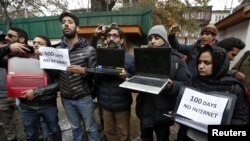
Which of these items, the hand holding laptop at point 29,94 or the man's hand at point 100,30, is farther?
the man's hand at point 100,30

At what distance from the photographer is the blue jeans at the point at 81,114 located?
3.22 meters

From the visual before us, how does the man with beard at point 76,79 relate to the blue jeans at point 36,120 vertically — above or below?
above

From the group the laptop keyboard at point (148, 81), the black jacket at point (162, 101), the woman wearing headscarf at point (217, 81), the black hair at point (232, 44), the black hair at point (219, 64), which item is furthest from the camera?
the black hair at point (232, 44)

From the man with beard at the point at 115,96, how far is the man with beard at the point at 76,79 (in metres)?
0.21

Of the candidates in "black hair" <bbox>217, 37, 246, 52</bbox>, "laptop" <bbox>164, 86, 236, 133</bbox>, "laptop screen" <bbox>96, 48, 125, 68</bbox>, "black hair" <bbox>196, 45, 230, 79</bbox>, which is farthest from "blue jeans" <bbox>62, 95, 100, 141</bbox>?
"black hair" <bbox>217, 37, 246, 52</bbox>

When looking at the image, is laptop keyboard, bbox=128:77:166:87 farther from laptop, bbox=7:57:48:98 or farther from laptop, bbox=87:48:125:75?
laptop, bbox=7:57:48:98

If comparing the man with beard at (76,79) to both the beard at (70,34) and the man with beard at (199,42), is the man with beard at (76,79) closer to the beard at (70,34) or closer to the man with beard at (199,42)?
the beard at (70,34)

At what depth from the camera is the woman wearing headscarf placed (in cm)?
224

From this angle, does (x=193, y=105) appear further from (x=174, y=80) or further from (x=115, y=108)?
(x=115, y=108)

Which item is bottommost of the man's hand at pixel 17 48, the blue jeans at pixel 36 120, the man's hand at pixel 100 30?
the blue jeans at pixel 36 120

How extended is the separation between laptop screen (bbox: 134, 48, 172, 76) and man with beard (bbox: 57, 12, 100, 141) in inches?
26.3

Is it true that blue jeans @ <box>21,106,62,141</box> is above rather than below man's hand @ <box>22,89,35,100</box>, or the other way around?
below


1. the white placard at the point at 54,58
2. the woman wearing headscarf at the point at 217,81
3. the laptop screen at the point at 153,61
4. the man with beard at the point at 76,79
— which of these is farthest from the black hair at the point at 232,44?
the white placard at the point at 54,58

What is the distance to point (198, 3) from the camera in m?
19.1
